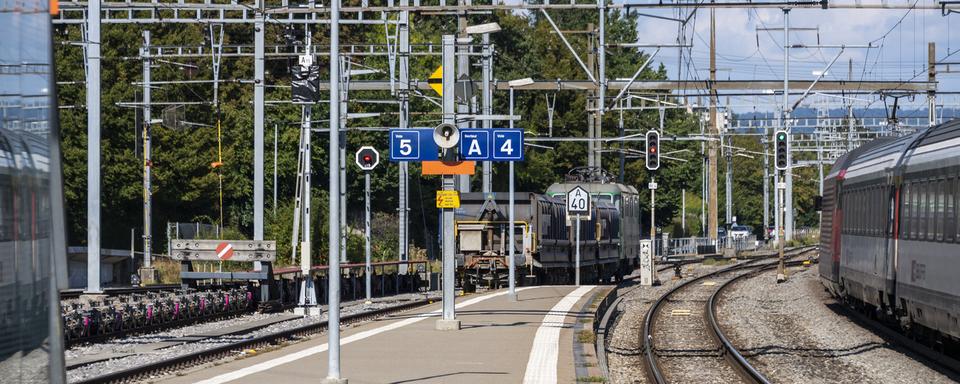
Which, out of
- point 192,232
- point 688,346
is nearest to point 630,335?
point 688,346

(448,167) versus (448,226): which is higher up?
(448,167)

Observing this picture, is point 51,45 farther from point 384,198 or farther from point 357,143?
point 384,198

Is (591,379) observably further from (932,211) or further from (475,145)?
(475,145)

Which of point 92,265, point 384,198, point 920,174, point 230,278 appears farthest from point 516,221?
point 384,198

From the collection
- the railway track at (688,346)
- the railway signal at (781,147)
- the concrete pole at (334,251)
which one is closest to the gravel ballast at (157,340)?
the concrete pole at (334,251)

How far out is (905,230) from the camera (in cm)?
1973

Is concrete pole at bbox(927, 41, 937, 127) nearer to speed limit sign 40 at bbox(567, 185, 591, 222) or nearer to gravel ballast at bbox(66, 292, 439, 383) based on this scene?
speed limit sign 40 at bbox(567, 185, 591, 222)

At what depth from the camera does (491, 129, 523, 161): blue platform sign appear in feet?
73.3

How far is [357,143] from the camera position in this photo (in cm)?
6938

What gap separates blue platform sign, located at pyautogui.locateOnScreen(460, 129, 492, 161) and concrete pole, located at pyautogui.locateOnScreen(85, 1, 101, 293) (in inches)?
372

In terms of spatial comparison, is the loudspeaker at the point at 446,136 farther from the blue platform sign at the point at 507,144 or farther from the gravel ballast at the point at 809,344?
the gravel ballast at the point at 809,344

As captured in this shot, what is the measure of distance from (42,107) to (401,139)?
58.9ft

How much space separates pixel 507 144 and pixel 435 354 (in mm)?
5647

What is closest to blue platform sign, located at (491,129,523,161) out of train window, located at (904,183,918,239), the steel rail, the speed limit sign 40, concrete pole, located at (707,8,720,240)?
the steel rail
